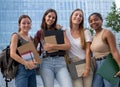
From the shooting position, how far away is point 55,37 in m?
4.45

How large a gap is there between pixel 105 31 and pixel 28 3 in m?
63.1

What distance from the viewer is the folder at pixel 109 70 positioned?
14.0 feet

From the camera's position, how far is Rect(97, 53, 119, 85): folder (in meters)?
4.28

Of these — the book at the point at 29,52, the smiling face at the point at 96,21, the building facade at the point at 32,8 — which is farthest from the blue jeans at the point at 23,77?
the building facade at the point at 32,8

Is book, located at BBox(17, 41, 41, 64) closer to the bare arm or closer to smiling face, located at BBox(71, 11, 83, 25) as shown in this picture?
smiling face, located at BBox(71, 11, 83, 25)

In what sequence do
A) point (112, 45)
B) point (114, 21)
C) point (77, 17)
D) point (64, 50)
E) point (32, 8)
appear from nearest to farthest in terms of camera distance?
point (112, 45) < point (64, 50) < point (77, 17) < point (114, 21) < point (32, 8)

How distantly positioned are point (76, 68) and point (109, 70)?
1.55ft

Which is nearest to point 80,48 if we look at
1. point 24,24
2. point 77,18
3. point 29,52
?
point 77,18

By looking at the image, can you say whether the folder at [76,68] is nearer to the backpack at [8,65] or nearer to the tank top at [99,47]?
the tank top at [99,47]

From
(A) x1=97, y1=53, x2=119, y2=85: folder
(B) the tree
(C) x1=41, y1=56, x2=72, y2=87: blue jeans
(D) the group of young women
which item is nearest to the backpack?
(D) the group of young women

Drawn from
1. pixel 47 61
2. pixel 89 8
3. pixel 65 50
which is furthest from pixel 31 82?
pixel 89 8

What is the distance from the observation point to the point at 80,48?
4.47 metres

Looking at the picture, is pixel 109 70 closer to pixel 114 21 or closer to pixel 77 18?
pixel 77 18

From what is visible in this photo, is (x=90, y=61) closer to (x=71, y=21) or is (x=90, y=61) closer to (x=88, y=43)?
(x=88, y=43)
